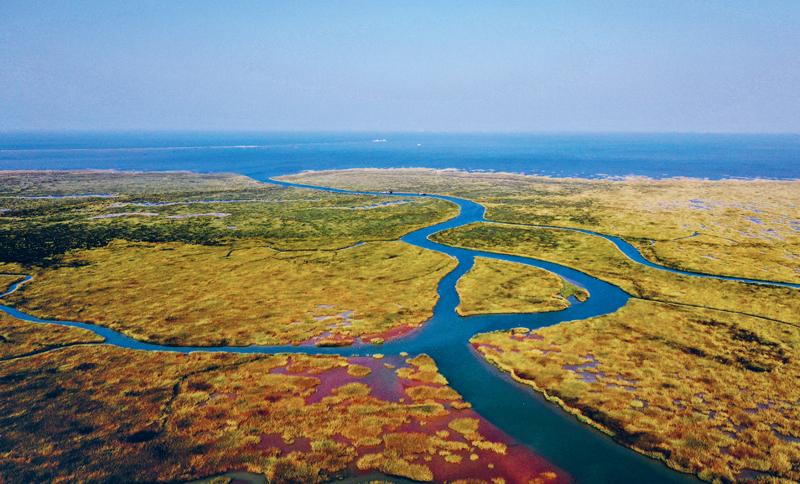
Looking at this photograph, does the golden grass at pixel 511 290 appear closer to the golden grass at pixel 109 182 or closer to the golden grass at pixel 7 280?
the golden grass at pixel 7 280

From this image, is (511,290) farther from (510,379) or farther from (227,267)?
(227,267)

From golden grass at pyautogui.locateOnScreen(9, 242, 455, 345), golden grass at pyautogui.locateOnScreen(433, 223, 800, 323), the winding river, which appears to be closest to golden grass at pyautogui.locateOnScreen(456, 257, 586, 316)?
the winding river

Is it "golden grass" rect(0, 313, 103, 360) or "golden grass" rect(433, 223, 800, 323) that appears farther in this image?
"golden grass" rect(433, 223, 800, 323)

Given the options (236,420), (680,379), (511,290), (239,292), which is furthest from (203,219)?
(680,379)

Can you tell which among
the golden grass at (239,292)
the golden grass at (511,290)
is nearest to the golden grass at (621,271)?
the golden grass at (511,290)

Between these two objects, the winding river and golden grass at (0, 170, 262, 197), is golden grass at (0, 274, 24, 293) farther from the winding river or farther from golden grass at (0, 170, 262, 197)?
golden grass at (0, 170, 262, 197)

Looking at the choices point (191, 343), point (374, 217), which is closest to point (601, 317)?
point (191, 343)

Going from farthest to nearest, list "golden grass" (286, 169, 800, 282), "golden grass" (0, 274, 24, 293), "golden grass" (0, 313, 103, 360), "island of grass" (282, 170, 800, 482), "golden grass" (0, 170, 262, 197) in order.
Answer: "golden grass" (0, 170, 262, 197) < "golden grass" (286, 169, 800, 282) < "golden grass" (0, 274, 24, 293) < "golden grass" (0, 313, 103, 360) < "island of grass" (282, 170, 800, 482)
